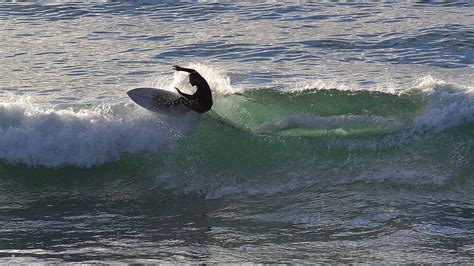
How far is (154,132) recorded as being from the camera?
10055 millimetres

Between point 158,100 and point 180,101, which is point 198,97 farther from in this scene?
point 158,100

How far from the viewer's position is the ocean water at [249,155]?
25.1 feet

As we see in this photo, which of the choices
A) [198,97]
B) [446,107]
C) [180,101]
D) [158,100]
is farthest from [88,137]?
[446,107]

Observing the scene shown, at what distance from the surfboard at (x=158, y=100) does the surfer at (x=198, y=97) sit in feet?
0.20

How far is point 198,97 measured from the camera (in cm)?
990

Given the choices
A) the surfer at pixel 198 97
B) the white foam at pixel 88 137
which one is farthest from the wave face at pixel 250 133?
the surfer at pixel 198 97

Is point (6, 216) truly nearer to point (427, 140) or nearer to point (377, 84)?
point (427, 140)

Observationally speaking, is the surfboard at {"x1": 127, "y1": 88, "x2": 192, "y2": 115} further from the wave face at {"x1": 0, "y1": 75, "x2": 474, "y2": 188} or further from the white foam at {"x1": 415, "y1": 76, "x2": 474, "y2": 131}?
the white foam at {"x1": 415, "y1": 76, "x2": 474, "y2": 131}

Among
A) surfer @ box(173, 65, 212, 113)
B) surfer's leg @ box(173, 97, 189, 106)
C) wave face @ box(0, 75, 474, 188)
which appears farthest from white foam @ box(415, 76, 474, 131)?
surfer's leg @ box(173, 97, 189, 106)

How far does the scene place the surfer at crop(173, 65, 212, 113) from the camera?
967 cm

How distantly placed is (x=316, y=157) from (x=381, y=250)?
2529 millimetres

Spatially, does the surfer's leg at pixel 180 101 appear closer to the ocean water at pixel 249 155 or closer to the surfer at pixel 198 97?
the surfer at pixel 198 97

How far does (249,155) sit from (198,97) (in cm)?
78

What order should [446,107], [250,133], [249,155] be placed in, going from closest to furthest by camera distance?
[249,155], [250,133], [446,107]
